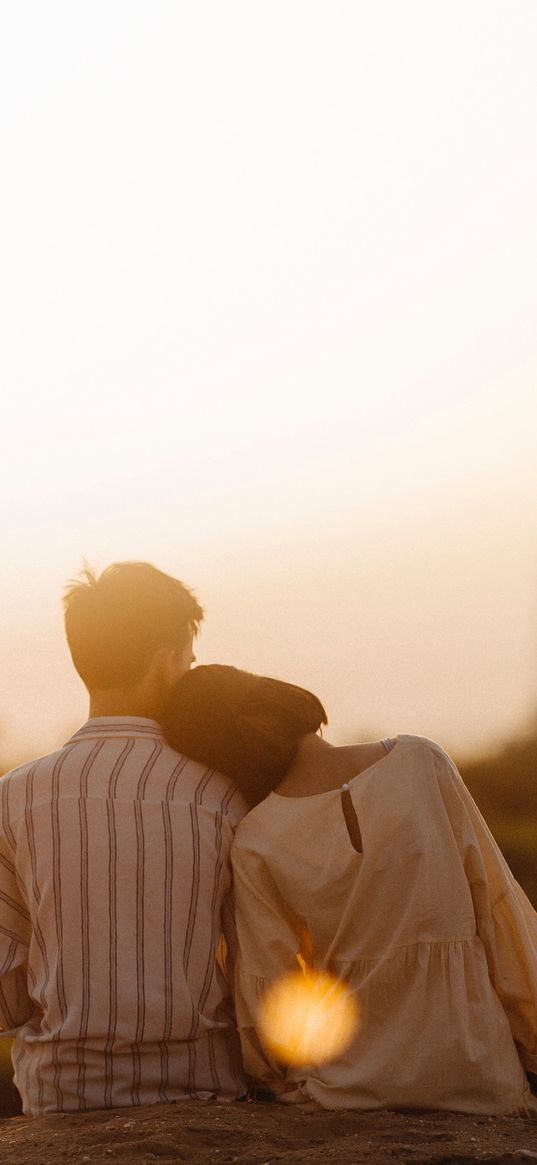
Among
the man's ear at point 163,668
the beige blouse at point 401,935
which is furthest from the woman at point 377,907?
the man's ear at point 163,668

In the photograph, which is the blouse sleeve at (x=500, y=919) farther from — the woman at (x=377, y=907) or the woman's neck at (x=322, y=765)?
the woman's neck at (x=322, y=765)

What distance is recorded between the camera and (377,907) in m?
4.40

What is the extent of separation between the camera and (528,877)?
11539 millimetres

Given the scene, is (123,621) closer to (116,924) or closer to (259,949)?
(116,924)

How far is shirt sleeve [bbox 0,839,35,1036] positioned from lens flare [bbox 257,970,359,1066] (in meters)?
0.80

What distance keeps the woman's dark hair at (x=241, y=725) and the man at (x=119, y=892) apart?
0.08m

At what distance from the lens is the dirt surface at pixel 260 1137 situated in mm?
3521

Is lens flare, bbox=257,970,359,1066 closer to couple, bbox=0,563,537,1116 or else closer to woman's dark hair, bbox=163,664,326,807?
couple, bbox=0,563,537,1116

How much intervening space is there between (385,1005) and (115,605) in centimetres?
158

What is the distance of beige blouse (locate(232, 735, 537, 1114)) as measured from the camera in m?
4.22

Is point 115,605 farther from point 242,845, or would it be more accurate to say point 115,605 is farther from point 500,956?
point 500,956

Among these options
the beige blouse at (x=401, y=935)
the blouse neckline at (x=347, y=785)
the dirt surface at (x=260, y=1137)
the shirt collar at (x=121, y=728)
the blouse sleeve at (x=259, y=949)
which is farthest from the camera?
the shirt collar at (x=121, y=728)

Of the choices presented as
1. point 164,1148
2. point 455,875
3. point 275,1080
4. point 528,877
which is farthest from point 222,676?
point 528,877

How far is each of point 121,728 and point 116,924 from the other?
663 mm
